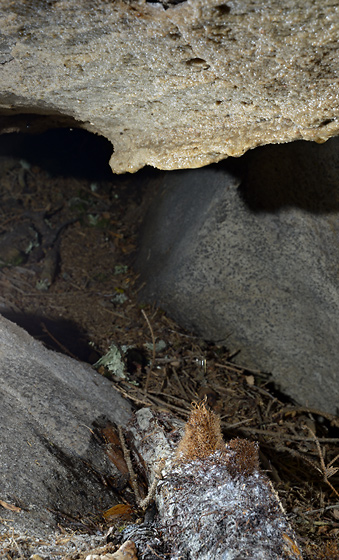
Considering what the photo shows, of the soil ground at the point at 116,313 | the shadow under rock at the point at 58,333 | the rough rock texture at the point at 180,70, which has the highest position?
the rough rock texture at the point at 180,70

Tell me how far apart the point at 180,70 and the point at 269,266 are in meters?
1.86

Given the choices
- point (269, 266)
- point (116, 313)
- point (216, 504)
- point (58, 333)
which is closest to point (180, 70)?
point (216, 504)

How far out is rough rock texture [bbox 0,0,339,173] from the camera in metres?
1.37

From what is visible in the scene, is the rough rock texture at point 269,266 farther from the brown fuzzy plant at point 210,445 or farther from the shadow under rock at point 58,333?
the brown fuzzy plant at point 210,445

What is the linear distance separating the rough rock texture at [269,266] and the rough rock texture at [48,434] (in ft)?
4.46

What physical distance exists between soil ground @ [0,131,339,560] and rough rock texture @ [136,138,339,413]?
22 centimetres

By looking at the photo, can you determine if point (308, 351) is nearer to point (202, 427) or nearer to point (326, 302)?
point (326, 302)

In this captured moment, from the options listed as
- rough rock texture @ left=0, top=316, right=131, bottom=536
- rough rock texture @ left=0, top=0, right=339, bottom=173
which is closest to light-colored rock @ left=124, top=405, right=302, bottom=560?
rough rock texture @ left=0, top=316, right=131, bottom=536

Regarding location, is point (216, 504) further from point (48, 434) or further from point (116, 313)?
point (116, 313)

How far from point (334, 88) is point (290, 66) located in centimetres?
21

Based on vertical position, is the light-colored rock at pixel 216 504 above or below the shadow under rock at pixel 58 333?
above

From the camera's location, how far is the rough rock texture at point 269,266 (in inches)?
111

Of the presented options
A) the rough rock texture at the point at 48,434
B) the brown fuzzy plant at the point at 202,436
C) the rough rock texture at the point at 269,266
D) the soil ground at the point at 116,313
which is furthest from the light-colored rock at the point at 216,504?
the rough rock texture at the point at 269,266

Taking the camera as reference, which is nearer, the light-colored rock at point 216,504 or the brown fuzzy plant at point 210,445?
the light-colored rock at point 216,504
